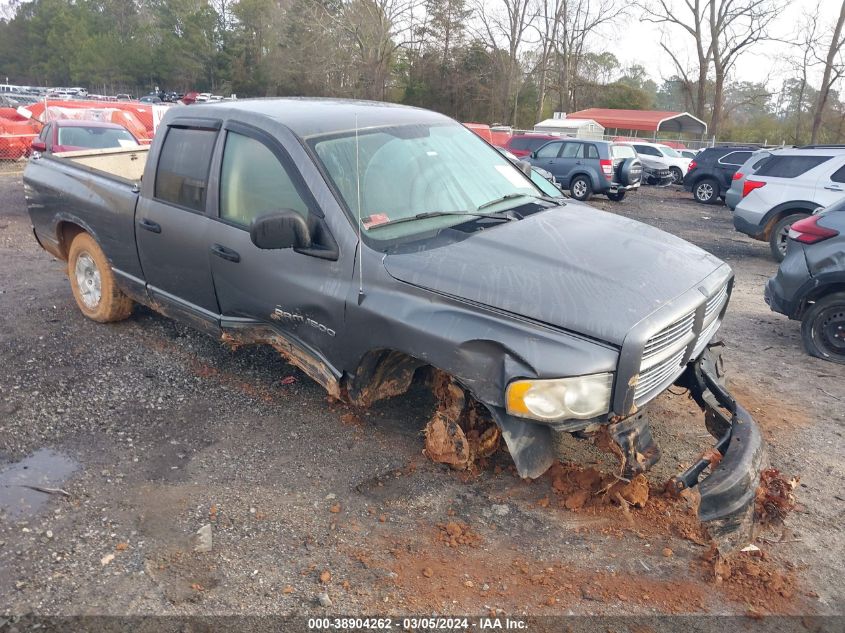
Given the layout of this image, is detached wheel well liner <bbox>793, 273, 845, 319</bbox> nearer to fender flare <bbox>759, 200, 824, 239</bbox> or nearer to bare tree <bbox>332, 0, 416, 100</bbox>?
fender flare <bbox>759, 200, 824, 239</bbox>

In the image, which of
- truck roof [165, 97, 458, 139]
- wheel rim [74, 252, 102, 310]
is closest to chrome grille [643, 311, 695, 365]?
truck roof [165, 97, 458, 139]

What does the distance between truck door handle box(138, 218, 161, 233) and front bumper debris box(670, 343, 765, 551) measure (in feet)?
11.8

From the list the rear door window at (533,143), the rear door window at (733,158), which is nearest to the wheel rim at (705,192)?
the rear door window at (733,158)

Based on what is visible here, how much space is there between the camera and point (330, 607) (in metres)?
2.71

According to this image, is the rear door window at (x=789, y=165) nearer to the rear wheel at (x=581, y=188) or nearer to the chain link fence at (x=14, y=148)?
the rear wheel at (x=581, y=188)

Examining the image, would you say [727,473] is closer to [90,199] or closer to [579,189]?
[90,199]

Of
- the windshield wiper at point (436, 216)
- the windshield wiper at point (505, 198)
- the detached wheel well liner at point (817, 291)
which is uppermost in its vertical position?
the windshield wiper at point (505, 198)

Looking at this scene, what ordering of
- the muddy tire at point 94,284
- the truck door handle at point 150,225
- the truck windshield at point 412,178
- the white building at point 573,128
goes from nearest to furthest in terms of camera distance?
the truck windshield at point 412,178
the truck door handle at point 150,225
the muddy tire at point 94,284
the white building at point 573,128

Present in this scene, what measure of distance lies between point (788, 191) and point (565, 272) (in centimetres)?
895

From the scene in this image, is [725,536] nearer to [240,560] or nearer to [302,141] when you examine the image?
[240,560]

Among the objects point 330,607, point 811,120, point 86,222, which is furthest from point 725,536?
point 811,120

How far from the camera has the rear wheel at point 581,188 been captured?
58.9ft

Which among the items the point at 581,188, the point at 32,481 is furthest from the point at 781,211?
the point at 32,481

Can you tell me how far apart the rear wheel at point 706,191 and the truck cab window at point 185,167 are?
17984 millimetres
